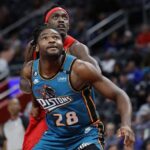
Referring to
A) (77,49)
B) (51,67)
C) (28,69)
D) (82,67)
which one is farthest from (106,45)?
(82,67)

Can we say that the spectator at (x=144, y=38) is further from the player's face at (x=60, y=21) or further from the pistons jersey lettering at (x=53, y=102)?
the pistons jersey lettering at (x=53, y=102)

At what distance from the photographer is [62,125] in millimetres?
6461

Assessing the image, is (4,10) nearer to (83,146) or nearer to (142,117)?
(142,117)

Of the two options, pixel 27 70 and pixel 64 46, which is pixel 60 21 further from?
pixel 27 70

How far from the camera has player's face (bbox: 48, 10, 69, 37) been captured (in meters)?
7.12

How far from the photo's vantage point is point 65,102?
21.0 feet

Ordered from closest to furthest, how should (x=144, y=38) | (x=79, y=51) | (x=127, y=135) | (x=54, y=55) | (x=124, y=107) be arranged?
(x=127, y=135) < (x=124, y=107) < (x=54, y=55) < (x=79, y=51) < (x=144, y=38)

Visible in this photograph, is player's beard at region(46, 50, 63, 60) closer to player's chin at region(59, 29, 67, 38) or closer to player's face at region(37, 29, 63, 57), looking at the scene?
player's face at region(37, 29, 63, 57)

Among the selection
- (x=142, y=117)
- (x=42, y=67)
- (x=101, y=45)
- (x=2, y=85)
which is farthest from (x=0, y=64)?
(x=42, y=67)

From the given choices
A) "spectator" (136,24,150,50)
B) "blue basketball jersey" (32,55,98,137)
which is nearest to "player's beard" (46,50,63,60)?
"blue basketball jersey" (32,55,98,137)

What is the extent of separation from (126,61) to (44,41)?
23.7ft

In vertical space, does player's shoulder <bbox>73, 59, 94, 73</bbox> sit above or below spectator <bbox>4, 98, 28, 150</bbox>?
above

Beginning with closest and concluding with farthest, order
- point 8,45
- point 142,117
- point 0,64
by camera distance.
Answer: point 142,117
point 0,64
point 8,45

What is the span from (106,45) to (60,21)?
26.4ft
